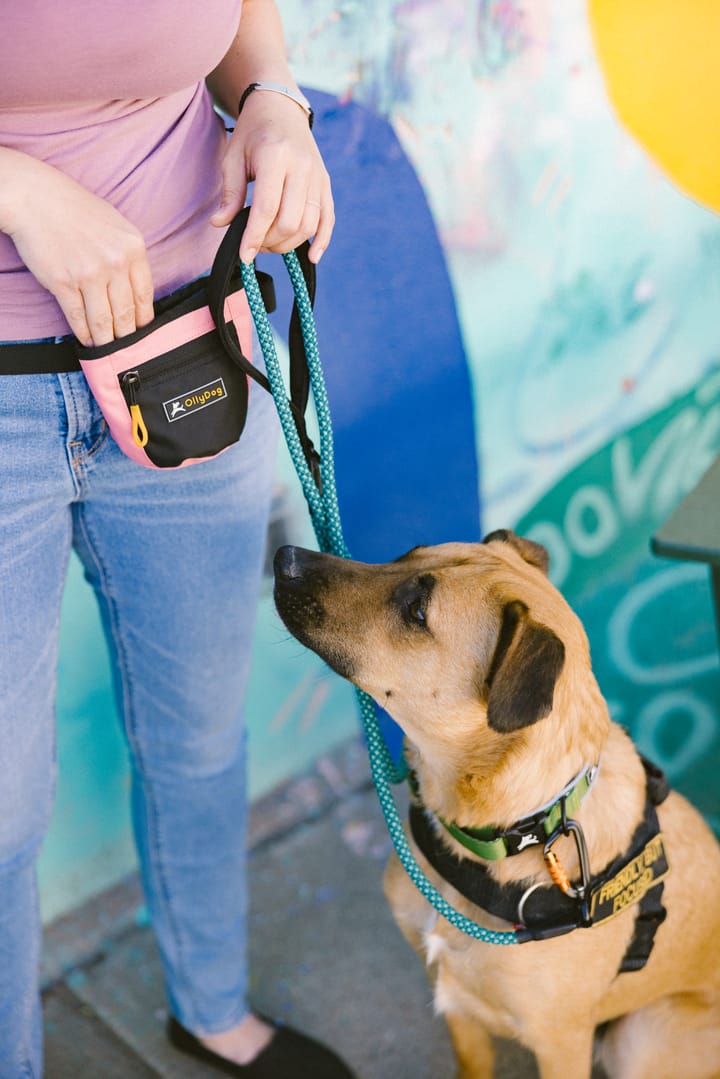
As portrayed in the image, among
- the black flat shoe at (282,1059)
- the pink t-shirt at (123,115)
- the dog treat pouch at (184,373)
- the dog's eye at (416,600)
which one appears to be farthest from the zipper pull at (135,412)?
the black flat shoe at (282,1059)

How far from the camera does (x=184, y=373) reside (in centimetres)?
144

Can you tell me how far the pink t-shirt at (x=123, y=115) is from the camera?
1.17 metres

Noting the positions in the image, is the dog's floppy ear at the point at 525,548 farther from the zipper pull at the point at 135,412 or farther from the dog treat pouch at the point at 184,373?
the zipper pull at the point at 135,412

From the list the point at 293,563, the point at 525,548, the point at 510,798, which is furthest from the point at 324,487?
the point at 510,798

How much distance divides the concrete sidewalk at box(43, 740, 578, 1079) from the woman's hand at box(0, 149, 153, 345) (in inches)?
69.6

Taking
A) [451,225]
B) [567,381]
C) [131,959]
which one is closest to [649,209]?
[567,381]

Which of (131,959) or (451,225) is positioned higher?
(451,225)

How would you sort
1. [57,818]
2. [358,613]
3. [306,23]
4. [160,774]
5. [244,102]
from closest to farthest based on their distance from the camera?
[244,102] → [358,613] → [160,774] → [306,23] → [57,818]

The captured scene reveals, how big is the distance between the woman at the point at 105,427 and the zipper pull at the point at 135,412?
0.19 ft

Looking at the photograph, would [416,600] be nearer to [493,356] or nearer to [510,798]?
[510,798]

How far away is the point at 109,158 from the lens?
1.32 metres

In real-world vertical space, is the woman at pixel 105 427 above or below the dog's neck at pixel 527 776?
above

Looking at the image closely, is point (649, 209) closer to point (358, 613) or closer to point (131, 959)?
point (358, 613)

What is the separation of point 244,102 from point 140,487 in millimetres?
582
